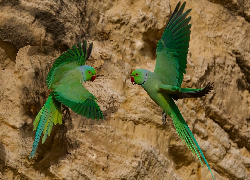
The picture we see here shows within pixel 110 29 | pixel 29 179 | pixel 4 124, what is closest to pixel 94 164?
pixel 29 179

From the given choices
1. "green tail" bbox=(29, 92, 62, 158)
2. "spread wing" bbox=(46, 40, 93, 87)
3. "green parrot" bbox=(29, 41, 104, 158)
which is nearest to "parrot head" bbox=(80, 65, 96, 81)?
"green parrot" bbox=(29, 41, 104, 158)

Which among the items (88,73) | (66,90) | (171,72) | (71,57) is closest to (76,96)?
(66,90)

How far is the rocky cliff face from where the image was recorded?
3514 mm

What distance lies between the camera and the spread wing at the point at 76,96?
288 centimetres

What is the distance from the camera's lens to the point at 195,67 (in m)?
4.41

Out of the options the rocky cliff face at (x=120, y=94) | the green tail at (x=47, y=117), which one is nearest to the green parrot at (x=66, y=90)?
the green tail at (x=47, y=117)

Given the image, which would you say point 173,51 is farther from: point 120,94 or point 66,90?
point 66,90

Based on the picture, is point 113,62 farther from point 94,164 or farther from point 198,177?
point 198,177

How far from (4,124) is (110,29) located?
4.96ft

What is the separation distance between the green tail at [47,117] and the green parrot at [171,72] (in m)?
0.70

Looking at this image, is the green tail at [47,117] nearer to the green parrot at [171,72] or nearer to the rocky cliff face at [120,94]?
the rocky cliff face at [120,94]

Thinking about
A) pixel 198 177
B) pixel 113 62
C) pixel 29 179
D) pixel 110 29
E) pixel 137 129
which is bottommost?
pixel 29 179

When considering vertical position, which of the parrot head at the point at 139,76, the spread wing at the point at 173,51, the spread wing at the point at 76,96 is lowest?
the spread wing at the point at 76,96

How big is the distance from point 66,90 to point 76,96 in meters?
0.13
